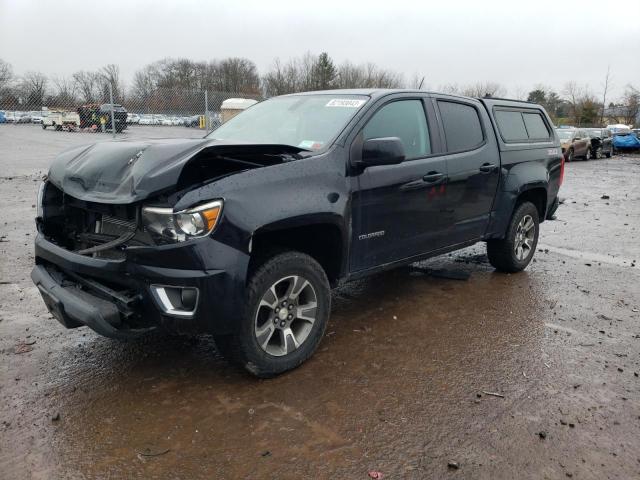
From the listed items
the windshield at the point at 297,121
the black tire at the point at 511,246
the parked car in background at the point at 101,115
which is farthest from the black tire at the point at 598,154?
the windshield at the point at 297,121

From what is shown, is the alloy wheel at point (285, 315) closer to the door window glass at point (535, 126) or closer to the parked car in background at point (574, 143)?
the door window glass at point (535, 126)

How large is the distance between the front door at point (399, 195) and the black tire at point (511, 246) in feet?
4.58

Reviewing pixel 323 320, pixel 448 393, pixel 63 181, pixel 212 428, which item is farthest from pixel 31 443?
pixel 448 393

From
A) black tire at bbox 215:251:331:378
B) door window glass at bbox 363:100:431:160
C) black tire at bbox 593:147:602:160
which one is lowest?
black tire at bbox 215:251:331:378

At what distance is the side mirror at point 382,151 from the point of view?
353cm

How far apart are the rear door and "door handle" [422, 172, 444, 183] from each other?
0.52 feet

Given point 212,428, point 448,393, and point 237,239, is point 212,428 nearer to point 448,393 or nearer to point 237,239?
point 237,239

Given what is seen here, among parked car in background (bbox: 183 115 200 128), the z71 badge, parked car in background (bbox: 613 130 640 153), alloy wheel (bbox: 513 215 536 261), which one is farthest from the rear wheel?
the z71 badge

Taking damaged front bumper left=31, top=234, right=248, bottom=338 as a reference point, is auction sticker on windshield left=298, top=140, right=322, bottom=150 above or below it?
above

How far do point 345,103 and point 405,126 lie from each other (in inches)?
22.0

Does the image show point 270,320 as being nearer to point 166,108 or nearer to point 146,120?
point 166,108

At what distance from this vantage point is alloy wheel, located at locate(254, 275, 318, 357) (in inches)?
128

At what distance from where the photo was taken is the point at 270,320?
→ 327cm

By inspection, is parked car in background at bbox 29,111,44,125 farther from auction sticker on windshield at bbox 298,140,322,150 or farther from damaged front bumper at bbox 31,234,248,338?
damaged front bumper at bbox 31,234,248,338
